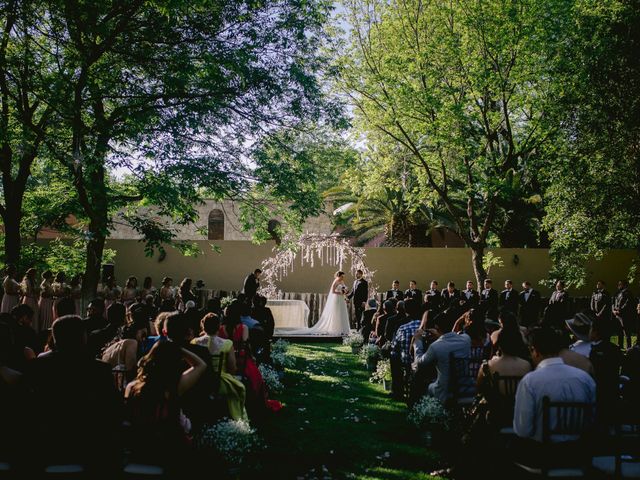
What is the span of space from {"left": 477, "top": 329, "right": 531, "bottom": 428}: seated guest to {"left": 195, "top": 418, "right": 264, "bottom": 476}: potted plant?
87.4 inches

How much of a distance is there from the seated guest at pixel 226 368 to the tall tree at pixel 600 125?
13.2 metres

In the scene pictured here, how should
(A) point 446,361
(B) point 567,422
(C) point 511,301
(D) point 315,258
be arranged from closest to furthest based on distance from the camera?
(B) point 567,422 → (A) point 446,361 → (C) point 511,301 → (D) point 315,258

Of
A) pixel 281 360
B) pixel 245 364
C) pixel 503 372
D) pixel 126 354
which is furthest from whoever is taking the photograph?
pixel 281 360

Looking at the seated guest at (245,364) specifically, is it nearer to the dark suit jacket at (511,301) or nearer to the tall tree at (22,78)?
the tall tree at (22,78)

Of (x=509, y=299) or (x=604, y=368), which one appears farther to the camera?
(x=509, y=299)

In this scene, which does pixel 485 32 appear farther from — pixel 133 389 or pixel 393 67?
pixel 133 389

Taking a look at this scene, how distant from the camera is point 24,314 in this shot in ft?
23.4

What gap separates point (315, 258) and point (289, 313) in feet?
19.4

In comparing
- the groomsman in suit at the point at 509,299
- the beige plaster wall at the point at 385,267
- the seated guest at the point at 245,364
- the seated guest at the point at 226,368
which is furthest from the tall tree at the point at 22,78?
the groomsman in suit at the point at 509,299

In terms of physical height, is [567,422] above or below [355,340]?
above

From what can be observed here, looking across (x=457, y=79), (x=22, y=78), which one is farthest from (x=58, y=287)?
(x=457, y=79)

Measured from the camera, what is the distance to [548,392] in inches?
171

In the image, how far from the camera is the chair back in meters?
4.21

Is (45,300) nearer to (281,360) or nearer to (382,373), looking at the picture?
(281,360)
